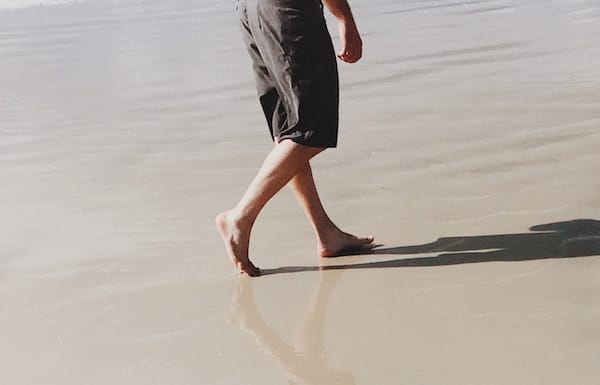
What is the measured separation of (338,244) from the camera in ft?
10.7

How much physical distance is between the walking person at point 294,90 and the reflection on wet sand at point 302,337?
19cm

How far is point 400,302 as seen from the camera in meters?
2.86

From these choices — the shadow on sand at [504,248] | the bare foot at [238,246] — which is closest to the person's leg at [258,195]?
the bare foot at [238,246]

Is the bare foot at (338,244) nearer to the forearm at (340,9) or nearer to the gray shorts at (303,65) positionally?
the gray shorts at (303,65)

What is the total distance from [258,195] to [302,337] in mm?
669

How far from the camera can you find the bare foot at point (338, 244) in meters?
3.28

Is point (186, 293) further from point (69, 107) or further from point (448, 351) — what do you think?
point (69, 107)

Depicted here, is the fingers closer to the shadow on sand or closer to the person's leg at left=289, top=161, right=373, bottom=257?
the person's leg at left=289, top=161, right=373, bottom=257

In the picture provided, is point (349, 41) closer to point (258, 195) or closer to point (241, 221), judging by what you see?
point (258, 195)

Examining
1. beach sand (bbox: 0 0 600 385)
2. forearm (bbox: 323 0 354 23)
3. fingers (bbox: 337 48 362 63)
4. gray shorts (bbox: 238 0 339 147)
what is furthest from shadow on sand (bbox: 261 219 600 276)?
forearm (bbox: 323 0 354 23)

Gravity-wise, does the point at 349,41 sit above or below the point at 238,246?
above

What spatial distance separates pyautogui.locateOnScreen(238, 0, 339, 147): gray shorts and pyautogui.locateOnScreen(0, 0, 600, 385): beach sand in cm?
47

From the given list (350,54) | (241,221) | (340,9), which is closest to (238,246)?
(241,221)

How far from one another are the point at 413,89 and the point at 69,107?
6.74 feet
